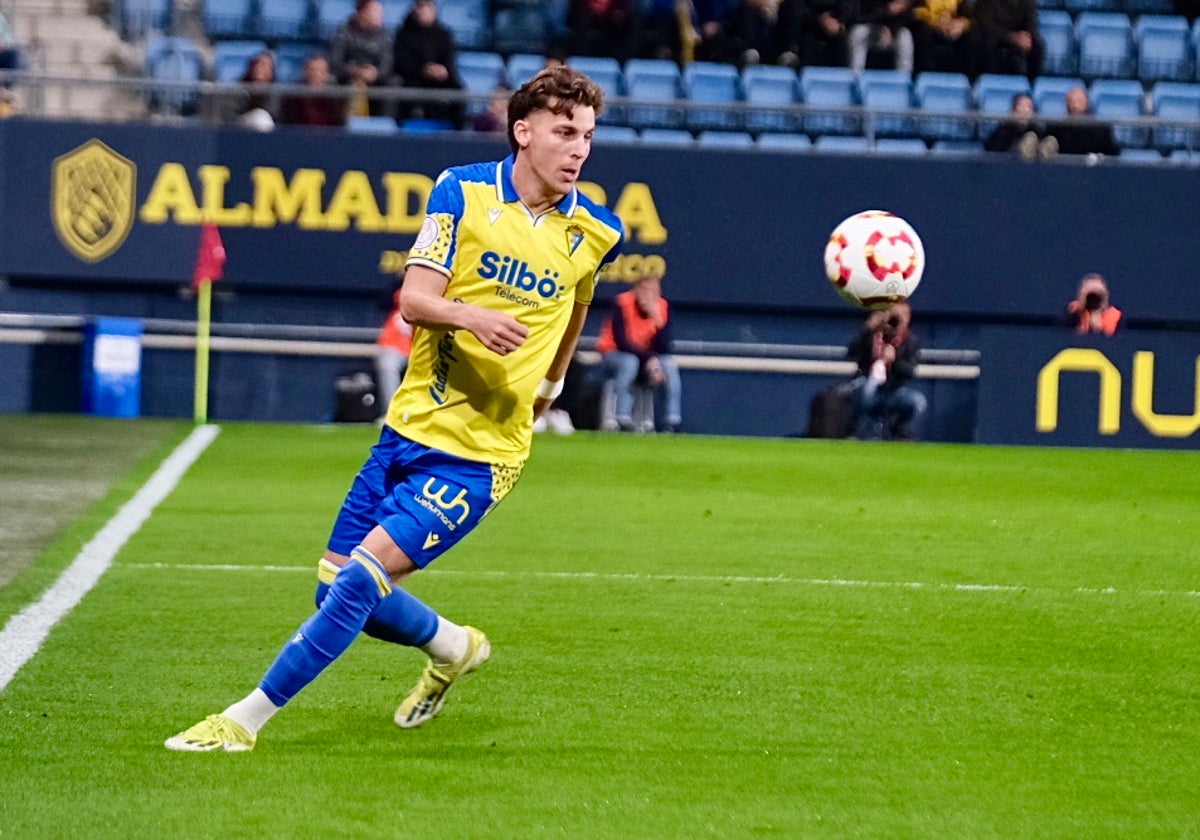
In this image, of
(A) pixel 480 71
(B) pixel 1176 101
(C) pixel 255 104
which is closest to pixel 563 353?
(C) pixel 255 104

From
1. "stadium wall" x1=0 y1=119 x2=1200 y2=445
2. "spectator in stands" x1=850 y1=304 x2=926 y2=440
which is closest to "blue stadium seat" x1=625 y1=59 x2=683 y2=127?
"stadium wall" x1=0 y1=119 x2=1200 y2=445

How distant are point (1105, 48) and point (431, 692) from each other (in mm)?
17514

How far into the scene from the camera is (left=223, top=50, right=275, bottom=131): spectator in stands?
19078mm

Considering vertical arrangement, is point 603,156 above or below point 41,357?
above

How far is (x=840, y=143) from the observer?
19844mm

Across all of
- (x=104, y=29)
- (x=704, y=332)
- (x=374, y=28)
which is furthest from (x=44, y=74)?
(x=704, y=332)

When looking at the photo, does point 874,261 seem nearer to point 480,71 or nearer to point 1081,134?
point 1081,134

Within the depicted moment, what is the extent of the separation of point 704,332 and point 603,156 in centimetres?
200

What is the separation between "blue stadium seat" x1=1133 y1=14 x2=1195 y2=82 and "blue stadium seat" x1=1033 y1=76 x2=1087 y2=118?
1186mm

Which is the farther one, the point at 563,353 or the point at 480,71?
the point at 480,71

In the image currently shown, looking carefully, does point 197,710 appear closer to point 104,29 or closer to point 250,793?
point 250,793

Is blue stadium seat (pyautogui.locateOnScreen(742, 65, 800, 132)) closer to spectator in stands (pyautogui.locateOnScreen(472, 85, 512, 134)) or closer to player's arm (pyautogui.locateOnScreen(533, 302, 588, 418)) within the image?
spectator in stands (pyautogui.locateOnScreen(472, 85, 512, 134))

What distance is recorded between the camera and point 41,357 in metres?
19.5

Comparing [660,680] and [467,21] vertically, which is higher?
[467,21]
